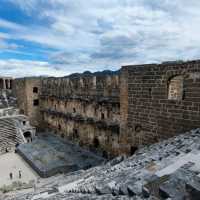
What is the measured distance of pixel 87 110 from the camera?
18.5 m

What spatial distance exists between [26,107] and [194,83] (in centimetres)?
2302

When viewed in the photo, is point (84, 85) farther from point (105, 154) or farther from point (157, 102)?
point (157, 102)

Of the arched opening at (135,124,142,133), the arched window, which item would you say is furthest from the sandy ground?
the arched window

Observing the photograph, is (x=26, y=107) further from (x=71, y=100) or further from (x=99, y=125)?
(x=99, y=125)

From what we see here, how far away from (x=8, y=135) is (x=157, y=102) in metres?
18.3

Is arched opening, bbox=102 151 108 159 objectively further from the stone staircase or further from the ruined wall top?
the stone staircase

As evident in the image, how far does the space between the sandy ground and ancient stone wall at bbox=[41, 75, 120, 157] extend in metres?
4.72

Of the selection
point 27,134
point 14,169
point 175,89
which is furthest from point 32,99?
point 175,89

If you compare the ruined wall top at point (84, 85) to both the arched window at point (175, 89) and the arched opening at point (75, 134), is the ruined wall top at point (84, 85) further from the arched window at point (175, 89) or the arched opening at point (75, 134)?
the arched window at point (175, 89)

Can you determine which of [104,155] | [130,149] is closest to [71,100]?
[104,155]

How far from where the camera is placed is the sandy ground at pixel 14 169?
15381 mm

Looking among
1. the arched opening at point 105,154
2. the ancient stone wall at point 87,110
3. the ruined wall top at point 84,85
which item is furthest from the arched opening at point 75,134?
the arched opening at point 105,154

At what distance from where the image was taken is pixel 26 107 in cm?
2725

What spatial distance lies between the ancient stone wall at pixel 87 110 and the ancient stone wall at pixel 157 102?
454 centimetres
